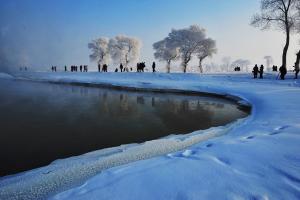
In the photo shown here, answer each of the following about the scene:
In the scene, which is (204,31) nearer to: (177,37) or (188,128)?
(177,37)

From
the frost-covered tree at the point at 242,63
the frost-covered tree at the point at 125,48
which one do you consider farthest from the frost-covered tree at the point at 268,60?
the frost-covered tree at the point at 125,48

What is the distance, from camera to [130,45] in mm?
86688

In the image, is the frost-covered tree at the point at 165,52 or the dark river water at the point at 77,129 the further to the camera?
the frost-covered tree at the point at 165,52

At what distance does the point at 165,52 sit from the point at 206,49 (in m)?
15.0

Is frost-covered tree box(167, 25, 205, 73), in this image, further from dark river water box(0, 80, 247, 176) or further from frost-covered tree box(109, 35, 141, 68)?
dark river water box(0, 80, 247, 176)

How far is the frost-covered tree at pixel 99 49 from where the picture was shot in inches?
3585

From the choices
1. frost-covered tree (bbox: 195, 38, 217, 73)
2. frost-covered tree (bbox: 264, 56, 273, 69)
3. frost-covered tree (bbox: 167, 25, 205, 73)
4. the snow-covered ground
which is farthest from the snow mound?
frost-covered tree (bbox: 264, 56, 273, 69)

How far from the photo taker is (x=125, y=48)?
88.0 metres

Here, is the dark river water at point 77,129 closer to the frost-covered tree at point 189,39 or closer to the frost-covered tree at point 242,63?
the frost-covered tree at point 189,39

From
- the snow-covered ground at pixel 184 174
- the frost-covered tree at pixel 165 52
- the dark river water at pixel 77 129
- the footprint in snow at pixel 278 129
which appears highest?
the frost-covered tree at pixel 165 52

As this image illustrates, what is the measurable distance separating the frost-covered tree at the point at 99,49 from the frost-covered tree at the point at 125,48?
1992 mm

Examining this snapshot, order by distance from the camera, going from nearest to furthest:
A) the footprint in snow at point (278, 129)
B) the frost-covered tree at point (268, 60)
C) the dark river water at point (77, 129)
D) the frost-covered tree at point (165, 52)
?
the footprint in snow at point (278, 129) → the dark river water at point (77, 129) → the frost-covered tree at point (165, 52) → the frost-covered tree at point (268, 60)

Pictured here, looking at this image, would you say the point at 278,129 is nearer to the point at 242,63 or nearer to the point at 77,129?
the point at 77,129

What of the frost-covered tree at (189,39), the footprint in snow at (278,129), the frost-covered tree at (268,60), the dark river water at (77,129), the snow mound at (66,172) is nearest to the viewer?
the snow mound at (66,172)
